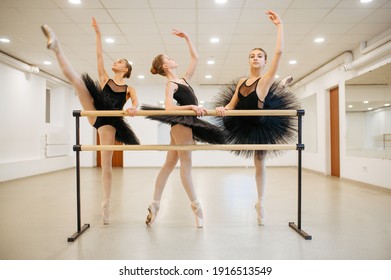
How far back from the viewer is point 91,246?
1938mm

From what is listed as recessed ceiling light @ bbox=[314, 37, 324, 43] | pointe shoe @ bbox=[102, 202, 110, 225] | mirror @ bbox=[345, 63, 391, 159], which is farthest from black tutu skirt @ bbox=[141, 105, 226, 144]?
recessed ceiling light @ bbox=[314, 37, 324, 43]

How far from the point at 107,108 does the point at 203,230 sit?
1.27 meters

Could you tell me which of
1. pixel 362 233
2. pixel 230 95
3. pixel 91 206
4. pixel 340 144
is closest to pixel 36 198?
pixel 91 206

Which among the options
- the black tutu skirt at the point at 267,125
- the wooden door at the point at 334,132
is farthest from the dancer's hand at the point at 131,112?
the wooden door at the point at 334,132

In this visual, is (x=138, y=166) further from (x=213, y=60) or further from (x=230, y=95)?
(x=230, y=95)

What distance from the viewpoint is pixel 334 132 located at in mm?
6930

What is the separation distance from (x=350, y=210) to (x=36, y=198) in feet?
13.1

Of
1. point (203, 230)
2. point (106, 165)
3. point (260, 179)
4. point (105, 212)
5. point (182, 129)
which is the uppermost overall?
point (182, 129)

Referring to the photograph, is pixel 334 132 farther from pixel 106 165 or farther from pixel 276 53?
pixel 106 165

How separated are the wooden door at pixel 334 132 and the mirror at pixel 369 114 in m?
0.85

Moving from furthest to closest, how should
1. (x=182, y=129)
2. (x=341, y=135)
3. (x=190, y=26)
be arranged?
1. (x=341, y=135)
2. (x=190, y=26)
3. (x=182, y=129)

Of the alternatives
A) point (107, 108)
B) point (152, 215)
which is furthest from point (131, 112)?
point (152, 215)

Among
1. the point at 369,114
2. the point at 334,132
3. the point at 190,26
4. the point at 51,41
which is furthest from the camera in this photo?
the point at 334,132

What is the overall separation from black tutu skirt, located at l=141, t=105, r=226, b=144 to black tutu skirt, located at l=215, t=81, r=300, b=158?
0.48 ft
